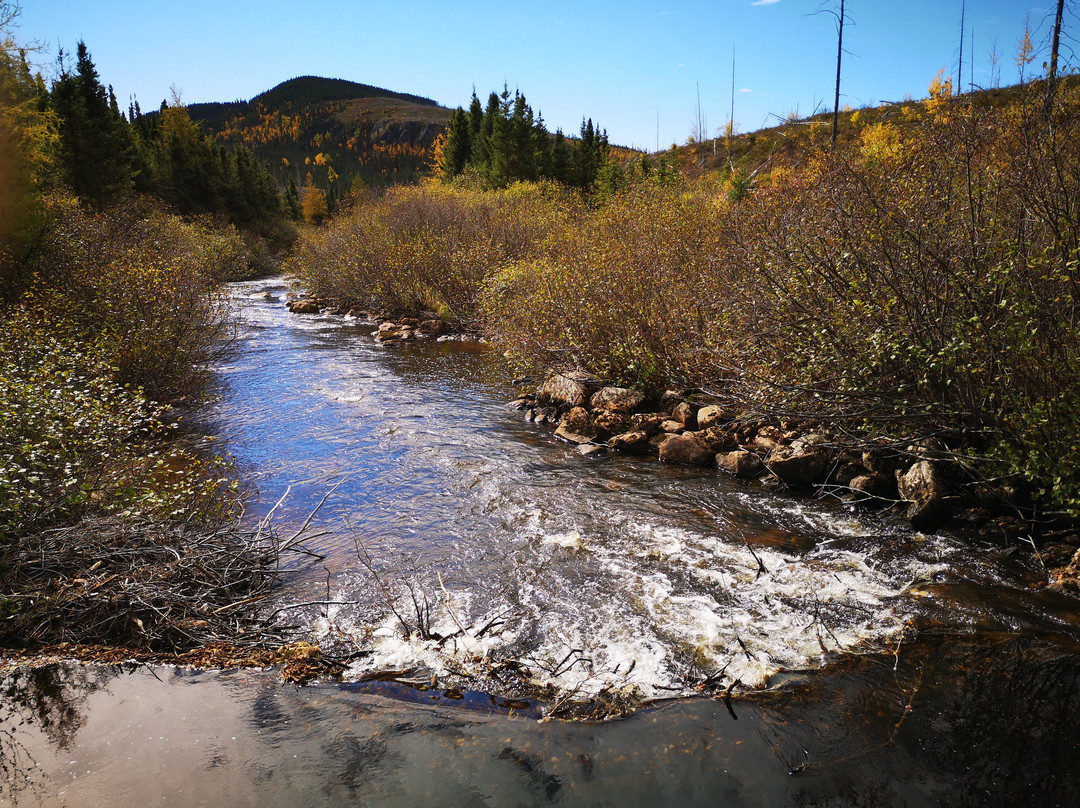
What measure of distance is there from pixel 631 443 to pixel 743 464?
5.85ft

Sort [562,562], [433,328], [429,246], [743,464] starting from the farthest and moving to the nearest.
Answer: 1. [429,246]
2. [433,328]
3. [743,464]
4. [562,562]

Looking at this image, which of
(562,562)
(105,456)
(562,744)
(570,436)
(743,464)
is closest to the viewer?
(562,744)

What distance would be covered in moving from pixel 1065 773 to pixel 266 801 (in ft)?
14.8

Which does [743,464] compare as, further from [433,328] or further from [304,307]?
[304,307]

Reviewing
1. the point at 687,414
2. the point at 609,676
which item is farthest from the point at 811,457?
the point at 609,676

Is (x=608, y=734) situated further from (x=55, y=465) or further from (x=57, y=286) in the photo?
(x=57, y=286)

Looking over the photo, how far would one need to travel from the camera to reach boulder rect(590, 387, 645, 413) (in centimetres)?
1052

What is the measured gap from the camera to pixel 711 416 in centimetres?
951

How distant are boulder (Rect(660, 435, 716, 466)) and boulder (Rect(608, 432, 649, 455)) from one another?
1.50 feet

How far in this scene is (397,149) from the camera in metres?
176

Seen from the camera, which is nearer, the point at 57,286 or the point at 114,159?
the point at 57,286

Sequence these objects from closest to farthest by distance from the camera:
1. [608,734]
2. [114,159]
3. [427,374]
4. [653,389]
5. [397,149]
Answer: [608,734]
[653,389]
[427,374]
[114,159]
[397,149]

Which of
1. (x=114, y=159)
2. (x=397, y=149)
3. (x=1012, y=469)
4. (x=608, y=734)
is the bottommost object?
(x=608, y=734)

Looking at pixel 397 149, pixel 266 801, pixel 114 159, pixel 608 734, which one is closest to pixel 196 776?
pixel 266 801
